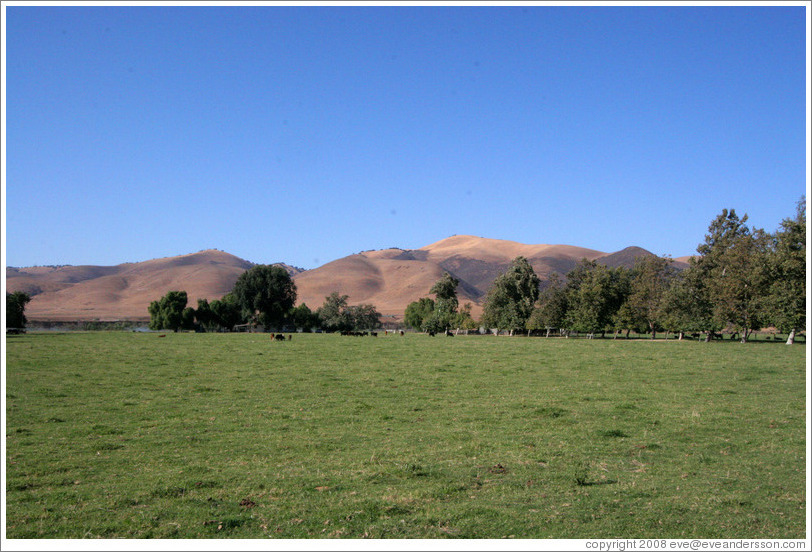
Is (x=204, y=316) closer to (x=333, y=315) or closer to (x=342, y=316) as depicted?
(x=333, y=315)

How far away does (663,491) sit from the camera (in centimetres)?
1098

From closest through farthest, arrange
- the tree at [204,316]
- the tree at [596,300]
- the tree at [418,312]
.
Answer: the tree at [596,300] → the tree at [204,316] → the tree at [418,312]

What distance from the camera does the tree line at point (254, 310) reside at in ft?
430

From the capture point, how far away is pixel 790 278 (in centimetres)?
6525

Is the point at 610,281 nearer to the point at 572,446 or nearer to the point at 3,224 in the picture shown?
the point at 572,446

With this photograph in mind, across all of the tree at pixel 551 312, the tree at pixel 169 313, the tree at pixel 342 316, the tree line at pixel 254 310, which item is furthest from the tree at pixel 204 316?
the tree at pixel 551 312

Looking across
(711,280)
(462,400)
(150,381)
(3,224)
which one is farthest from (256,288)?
(3,224)

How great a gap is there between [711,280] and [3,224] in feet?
271

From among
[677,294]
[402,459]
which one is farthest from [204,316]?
[402,459]

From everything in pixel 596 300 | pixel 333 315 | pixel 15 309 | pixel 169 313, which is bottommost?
pixel 15 309

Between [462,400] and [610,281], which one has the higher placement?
[610,281]

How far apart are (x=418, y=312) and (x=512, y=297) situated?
4312cm

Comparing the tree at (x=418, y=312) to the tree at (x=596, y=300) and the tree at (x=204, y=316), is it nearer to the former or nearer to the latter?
the tree at (x=204, y=316)

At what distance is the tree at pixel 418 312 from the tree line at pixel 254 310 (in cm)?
1415
